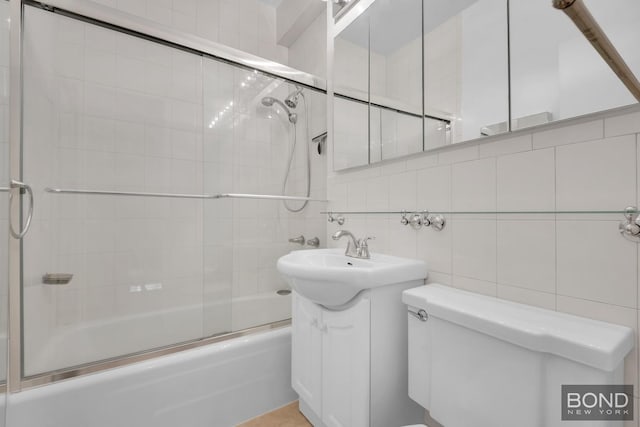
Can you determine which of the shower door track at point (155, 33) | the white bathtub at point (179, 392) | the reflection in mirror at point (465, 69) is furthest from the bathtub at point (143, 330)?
the shower door track at point (155, 33)

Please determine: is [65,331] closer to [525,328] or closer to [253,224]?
[253,224]

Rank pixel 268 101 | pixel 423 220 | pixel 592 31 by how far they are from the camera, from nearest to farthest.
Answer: pixel 592 31 → pixel 423 220 → pixel 268 101

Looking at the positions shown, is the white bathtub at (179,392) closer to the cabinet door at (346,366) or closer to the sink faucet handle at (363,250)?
the cabinet door at (346,366)

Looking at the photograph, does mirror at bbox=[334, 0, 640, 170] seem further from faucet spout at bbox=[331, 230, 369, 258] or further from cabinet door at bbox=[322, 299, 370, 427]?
cabinet door at bbox=[322, 299, 370, 427]

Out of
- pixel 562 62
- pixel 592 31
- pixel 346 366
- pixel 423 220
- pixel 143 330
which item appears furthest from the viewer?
pixel 143 330

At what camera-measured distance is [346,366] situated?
100cm

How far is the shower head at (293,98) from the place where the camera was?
178 cm

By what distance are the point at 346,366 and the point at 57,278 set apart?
1338 millimetres

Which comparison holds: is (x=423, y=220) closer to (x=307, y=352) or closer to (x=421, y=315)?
(x=421, y=315)

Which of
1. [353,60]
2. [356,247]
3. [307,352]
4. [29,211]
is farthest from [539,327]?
[29,211]

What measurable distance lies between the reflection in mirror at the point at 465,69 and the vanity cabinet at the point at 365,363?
608mm

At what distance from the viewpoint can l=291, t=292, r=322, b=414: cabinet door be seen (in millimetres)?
1126

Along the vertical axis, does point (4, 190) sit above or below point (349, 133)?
below

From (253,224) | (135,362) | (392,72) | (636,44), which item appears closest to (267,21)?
(392,72)
